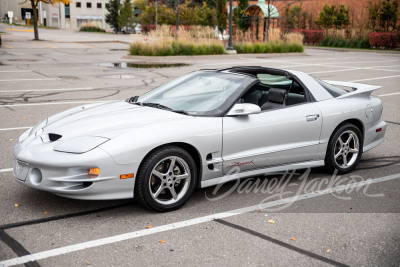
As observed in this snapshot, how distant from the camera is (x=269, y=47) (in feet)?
94.2

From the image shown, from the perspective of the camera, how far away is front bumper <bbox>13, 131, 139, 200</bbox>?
13.5 feet

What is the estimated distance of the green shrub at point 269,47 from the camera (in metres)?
28.3

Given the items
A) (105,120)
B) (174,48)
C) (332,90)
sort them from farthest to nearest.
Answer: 1. (174,48)
2. (332,90)
3. (105,120)

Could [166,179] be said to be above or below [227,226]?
above

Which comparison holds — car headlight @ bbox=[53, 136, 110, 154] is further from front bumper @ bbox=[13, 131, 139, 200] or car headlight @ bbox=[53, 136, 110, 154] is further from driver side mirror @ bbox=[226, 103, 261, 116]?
driver side mirror @ bbox=[226, 103, 261, 116]

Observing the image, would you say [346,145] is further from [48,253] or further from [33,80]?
[33,80]

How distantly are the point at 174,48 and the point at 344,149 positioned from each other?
19846mm

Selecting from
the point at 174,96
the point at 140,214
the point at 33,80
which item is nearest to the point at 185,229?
the point at 140,214

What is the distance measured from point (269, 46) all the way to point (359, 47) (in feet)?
45.9

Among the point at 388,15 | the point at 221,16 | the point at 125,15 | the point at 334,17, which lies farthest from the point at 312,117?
the point at 125,15

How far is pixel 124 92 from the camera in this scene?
41.2 feet

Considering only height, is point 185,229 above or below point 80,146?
below

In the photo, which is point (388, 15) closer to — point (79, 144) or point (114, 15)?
point (114, 15)

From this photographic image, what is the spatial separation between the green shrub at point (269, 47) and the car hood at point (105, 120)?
23705mm
